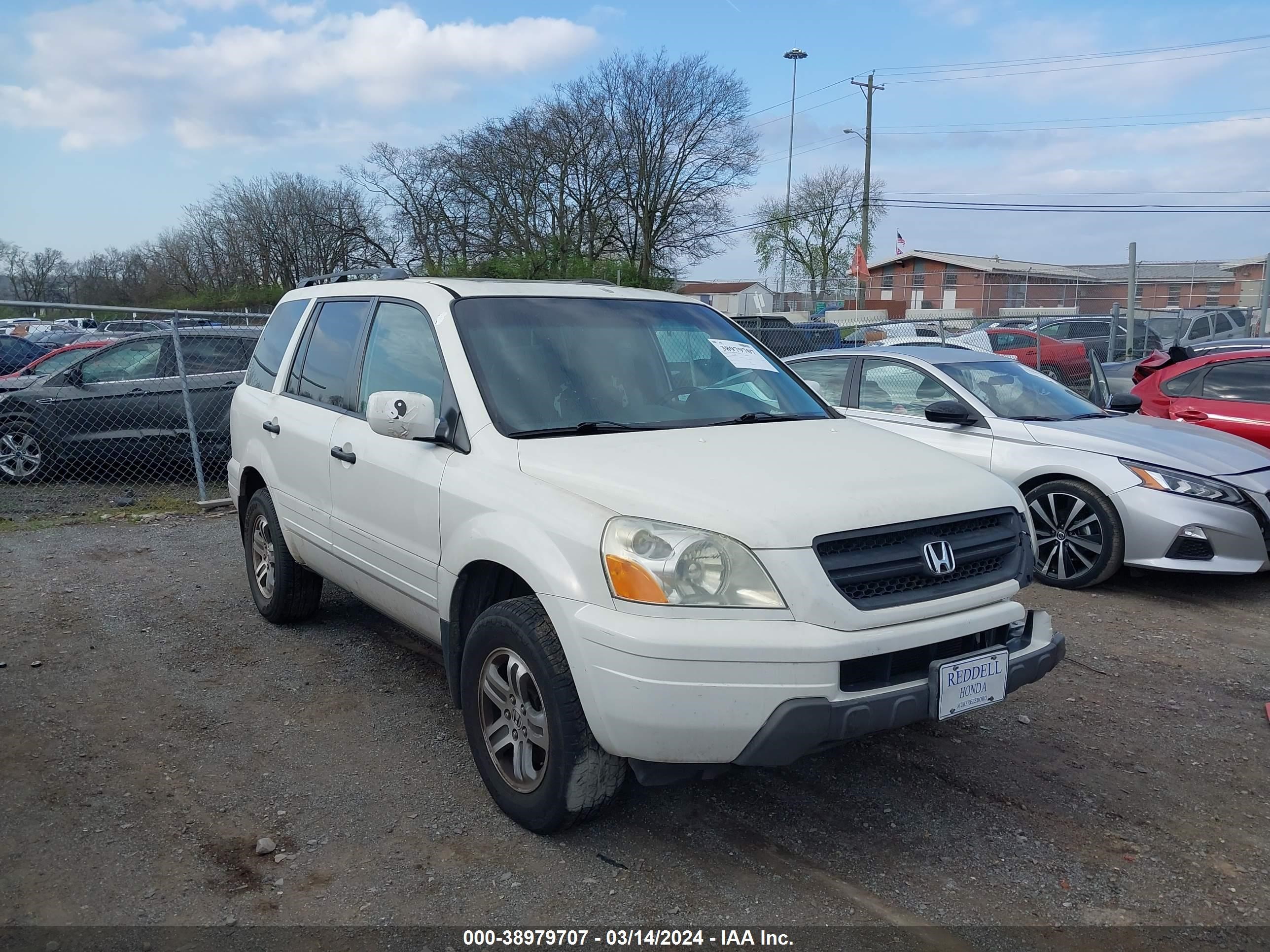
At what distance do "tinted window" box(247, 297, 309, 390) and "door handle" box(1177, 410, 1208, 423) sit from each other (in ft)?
23.7

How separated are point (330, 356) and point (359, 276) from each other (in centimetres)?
92

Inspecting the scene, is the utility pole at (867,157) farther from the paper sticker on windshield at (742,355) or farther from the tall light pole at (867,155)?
the paper sticker on windshield at (742,355)

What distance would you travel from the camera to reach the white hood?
2904 mm

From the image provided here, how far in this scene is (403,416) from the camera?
11.7 ft

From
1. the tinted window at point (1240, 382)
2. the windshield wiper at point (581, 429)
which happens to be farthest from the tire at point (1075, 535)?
the windshield wiper at point (581, 429)

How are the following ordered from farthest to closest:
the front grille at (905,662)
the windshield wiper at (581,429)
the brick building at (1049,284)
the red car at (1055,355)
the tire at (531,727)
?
1. the brick building at (1049,284)
2. the red car at (1055,355)
3. the windshield wiper at (581,429)
4. the tire at (531,727)
5. the front grille at (905,662)

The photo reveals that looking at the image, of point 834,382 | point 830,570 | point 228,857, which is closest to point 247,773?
point 228,857

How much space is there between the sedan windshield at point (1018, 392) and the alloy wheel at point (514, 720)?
469 centimetres

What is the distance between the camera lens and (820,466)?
329 cm

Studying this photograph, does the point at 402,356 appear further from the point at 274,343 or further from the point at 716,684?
the point at 716,684

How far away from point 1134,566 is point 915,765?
3245 millimetres

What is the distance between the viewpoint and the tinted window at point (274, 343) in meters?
5.40

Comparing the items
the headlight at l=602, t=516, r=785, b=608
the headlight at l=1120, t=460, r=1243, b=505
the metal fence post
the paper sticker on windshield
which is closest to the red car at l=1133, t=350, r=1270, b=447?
the headlight at l=1120, t=460, r=1243, b=505

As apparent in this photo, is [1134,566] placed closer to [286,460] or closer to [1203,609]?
[1203,609]
